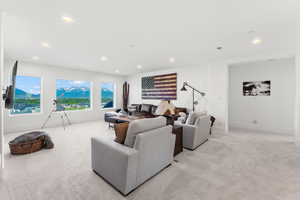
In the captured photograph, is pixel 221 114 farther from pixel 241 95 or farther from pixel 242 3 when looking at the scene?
pixel 242 3

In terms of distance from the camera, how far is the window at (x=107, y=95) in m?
7.12

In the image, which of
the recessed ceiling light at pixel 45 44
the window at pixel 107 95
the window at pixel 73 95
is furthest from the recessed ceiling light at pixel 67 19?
the window at pixel 107 95

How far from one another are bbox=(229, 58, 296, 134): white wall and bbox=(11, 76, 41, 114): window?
799 centimetres

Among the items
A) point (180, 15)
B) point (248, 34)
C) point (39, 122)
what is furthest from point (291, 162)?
point (39, 122)

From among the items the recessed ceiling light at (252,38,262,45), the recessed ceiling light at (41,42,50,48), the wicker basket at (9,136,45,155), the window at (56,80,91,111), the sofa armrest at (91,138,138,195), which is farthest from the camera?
the window at (56,80,91,111)

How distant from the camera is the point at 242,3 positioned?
1.80m

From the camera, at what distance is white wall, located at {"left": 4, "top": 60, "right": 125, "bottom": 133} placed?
4638mm

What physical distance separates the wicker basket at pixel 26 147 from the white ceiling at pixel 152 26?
2355mm

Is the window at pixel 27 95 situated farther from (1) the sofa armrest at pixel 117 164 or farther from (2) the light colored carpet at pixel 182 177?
(1) the sofa armrest at pixel 117 164

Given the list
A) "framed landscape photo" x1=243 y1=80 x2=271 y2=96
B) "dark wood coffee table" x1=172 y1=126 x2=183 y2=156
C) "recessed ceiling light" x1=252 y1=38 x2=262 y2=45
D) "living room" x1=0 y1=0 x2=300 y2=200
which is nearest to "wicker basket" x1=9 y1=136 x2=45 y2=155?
"living room" x1=0 y1=0 x2=300 y2=200

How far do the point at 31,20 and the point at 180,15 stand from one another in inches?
101

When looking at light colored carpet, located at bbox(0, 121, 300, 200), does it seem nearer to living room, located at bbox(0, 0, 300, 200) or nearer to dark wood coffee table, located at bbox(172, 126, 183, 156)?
living room, located at bbox(0, 0, 300, 200)

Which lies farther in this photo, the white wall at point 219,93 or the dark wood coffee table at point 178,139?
the white wall at point 219,93

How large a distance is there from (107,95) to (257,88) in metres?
7.05
